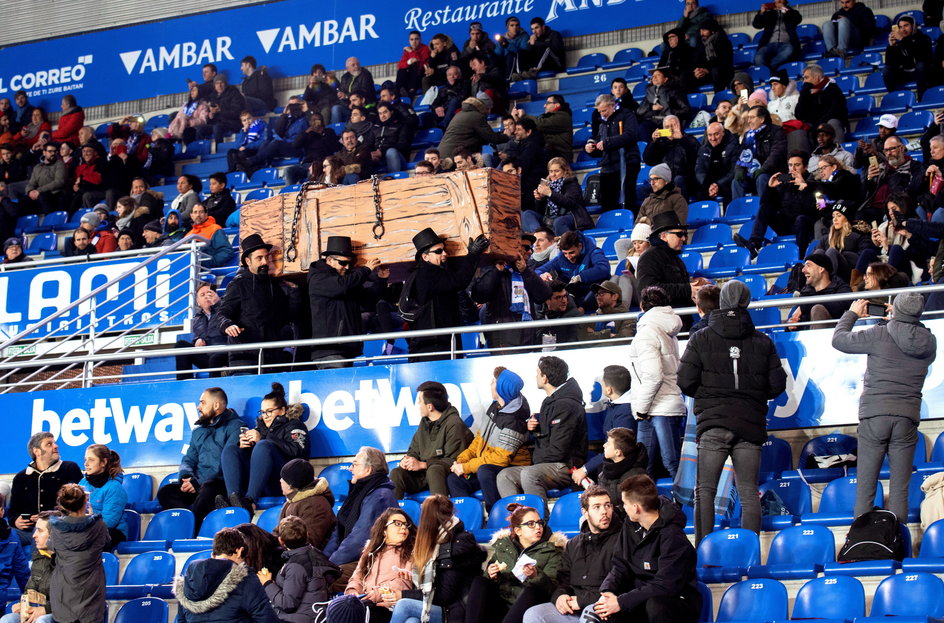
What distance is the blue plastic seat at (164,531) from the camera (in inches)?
371

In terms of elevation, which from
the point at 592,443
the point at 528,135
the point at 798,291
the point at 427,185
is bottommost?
the point at 592,443

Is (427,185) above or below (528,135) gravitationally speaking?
below

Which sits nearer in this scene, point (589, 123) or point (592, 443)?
point (592, 443)

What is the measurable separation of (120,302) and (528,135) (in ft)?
14.5

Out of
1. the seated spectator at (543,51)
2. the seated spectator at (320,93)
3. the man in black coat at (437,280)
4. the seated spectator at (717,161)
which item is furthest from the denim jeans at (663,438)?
the seated spectator at (320,93)

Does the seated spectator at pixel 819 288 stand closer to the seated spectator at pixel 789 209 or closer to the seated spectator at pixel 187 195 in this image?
the seated spectator at pixel 789 209

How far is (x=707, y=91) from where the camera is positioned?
1553cm

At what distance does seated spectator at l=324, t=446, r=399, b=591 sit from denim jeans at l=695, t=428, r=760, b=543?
192 cm

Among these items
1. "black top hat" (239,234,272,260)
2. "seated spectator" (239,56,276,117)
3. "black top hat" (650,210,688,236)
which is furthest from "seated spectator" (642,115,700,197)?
"seated spectator" (239,56,276,117)

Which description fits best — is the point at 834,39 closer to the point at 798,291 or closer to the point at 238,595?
the point at 798,291

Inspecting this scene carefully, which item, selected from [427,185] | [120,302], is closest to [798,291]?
[427,185]

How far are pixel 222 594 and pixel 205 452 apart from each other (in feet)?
11.3

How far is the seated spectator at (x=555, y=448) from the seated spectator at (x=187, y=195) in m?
7.31

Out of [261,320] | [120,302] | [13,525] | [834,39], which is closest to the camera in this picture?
[13,525]
